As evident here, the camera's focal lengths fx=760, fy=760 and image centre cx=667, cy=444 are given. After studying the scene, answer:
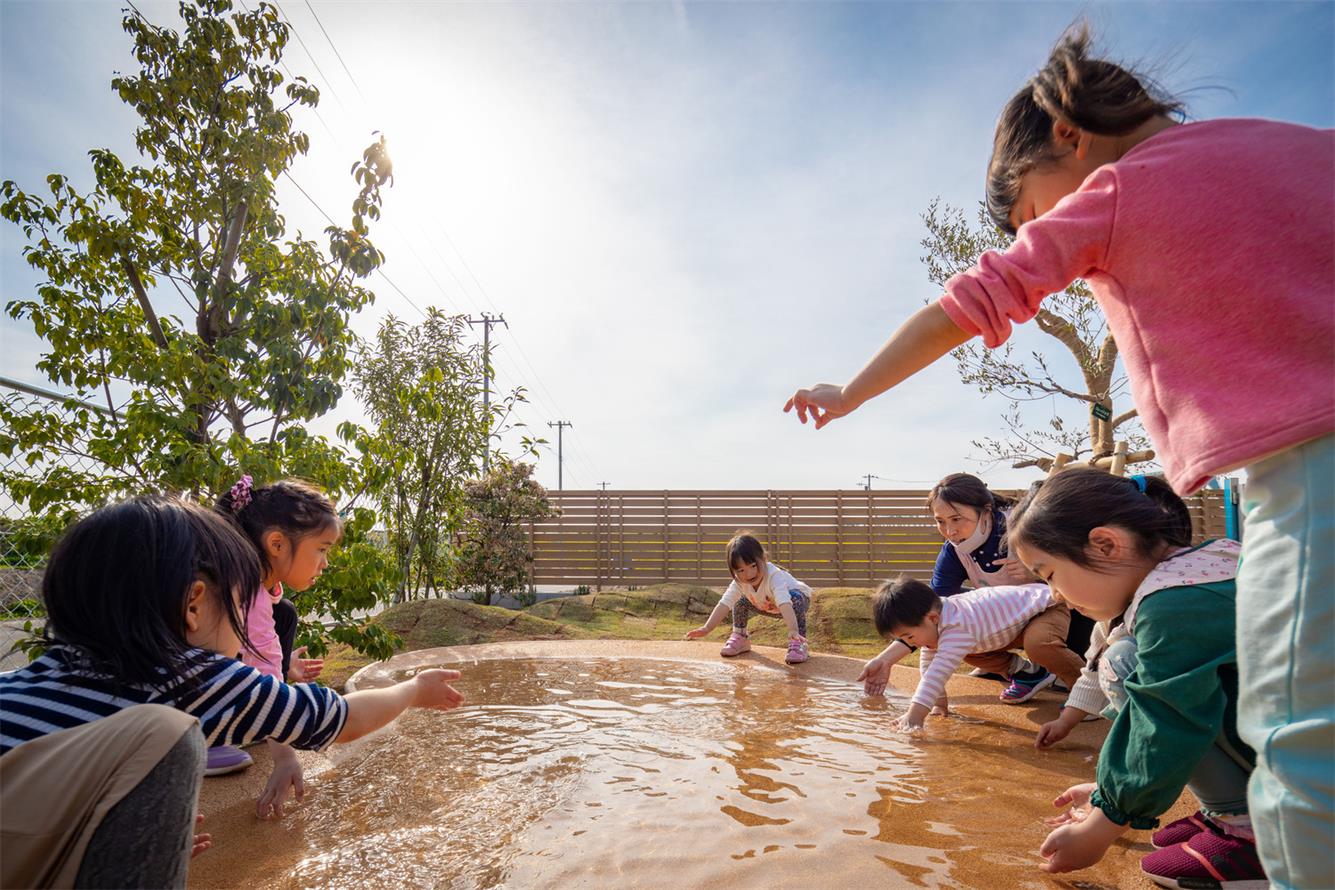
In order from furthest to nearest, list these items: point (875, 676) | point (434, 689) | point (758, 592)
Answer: point (758, 592) < point (875, 676) < point (434, 689)

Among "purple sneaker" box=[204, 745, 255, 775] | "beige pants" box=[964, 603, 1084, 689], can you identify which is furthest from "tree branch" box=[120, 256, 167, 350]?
"beige pants" box=[964, 603, 1084, 689]

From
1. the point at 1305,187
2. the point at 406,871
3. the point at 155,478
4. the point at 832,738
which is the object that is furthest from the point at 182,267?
the point at 1305,187

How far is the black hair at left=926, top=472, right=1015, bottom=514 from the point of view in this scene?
3713mm

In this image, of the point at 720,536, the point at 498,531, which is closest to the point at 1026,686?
the point at 498,531

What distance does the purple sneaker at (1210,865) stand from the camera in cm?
142

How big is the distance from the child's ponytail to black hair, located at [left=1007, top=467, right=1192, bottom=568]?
722 millimetres

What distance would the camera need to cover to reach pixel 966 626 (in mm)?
3035

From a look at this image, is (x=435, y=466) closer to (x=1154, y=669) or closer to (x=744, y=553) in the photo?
(x=744, y=553)

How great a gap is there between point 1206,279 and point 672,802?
1704 millimetres

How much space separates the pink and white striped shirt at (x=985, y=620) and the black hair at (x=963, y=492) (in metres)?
0.70

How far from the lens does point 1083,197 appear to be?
1.12m

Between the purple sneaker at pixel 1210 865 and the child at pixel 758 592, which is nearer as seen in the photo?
the purple sneaker at pixel 1210 865

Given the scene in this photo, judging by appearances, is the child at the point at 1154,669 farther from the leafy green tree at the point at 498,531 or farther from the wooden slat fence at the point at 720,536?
the wooden slat fence at the point at 720,536

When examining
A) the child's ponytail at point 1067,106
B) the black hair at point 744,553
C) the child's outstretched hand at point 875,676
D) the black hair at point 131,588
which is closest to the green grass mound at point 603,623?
the black hair at point 744,553
